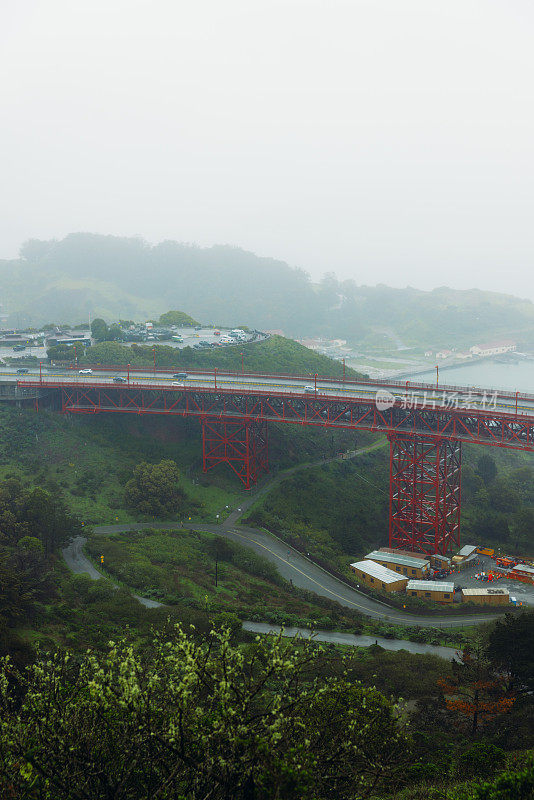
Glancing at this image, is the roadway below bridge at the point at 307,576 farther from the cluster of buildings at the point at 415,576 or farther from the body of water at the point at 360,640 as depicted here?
the body of water at the point at 360,640

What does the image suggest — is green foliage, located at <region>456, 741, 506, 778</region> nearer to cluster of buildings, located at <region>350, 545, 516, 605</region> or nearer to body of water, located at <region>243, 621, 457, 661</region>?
body of water, located at <region>243, 621, 457, 661</region>

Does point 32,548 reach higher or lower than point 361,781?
lower

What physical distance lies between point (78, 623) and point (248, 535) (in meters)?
27.0

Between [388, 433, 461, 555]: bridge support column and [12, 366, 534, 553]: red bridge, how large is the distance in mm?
113

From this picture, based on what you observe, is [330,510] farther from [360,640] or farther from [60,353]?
[60,353]

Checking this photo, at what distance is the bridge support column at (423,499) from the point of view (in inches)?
2398

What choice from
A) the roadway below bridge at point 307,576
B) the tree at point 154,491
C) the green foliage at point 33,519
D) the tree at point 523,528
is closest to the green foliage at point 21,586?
the green foliage at point 33,519

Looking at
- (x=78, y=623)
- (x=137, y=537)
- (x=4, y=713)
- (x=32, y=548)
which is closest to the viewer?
(x=4, y=713)

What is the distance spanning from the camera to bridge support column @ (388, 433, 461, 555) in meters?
60.9

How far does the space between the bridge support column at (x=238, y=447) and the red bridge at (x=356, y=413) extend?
0.45 feet

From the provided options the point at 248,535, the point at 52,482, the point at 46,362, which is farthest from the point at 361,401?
the point at 46,362

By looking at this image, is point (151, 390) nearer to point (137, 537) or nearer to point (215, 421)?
point (215, 421)

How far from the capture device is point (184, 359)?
101438 millimetres

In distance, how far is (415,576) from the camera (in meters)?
57.4
